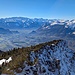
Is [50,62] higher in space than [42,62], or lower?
lower

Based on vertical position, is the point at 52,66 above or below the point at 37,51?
below

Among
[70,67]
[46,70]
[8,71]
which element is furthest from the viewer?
[70,67]

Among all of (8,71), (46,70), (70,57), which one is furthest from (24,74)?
(70,57)

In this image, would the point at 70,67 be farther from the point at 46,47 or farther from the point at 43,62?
the point at 43,62

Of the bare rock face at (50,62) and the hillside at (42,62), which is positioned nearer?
the hillside at (42,62)

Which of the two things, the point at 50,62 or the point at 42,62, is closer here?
the point at 42,62

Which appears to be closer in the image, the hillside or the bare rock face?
the hillside
